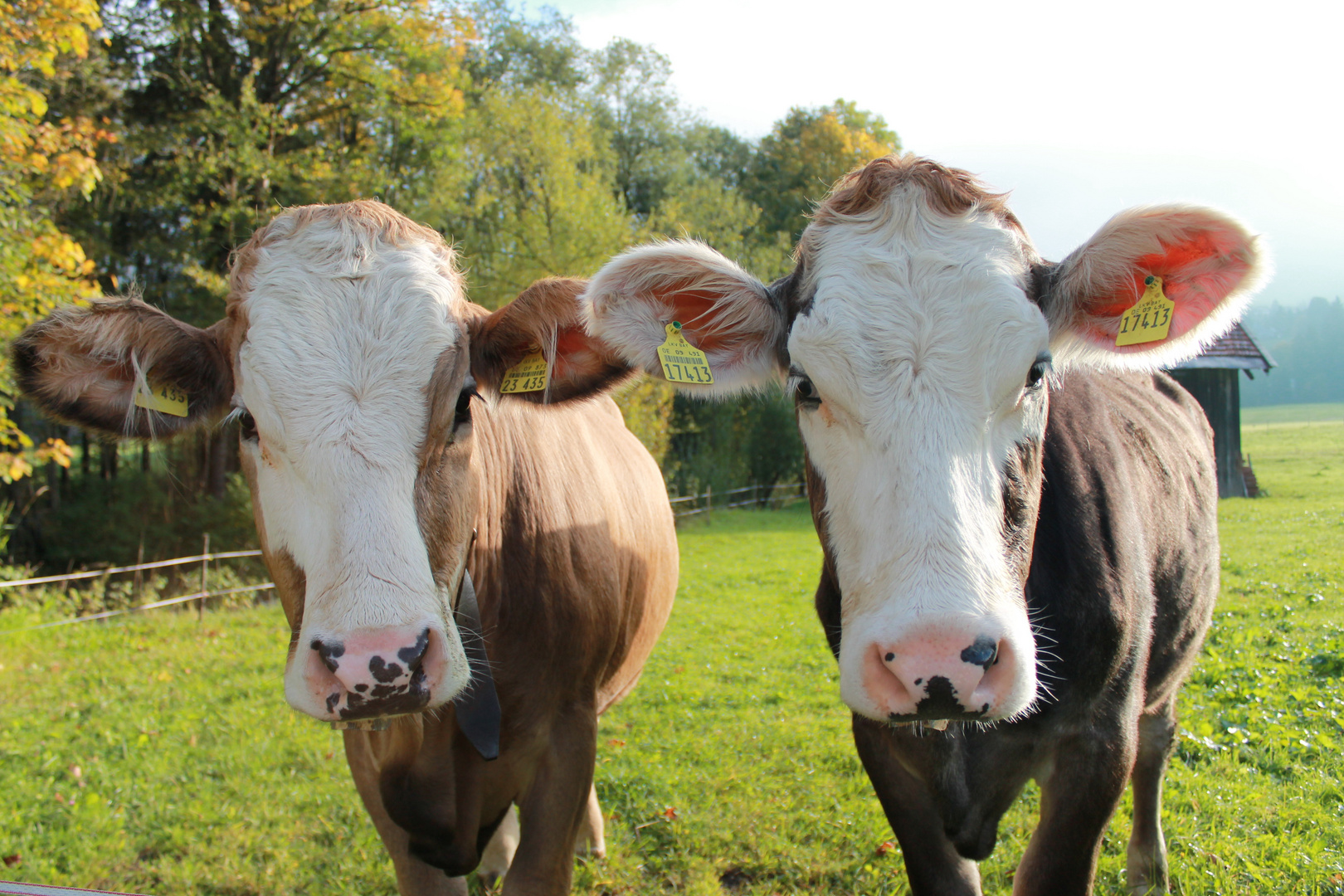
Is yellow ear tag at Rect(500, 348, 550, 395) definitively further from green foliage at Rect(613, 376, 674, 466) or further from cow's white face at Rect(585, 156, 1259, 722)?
green foliage at Rect(613, 376, 674, 466)

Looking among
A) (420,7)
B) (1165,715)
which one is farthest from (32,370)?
(420,7)

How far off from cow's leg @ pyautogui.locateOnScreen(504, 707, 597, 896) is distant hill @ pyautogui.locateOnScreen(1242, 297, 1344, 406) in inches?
1135

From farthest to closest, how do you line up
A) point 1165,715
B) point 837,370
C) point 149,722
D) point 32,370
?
point 149,722, point 1165,715, point 32,370, point 837,370

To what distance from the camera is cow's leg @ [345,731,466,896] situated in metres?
3.01

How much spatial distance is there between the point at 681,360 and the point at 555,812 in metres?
1.59

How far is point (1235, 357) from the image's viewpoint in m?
21.9

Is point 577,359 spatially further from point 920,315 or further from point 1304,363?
point 1304,363

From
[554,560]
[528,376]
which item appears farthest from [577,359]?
[554,560]

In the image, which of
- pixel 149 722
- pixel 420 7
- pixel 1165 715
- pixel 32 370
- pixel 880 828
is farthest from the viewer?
pixel 420 7

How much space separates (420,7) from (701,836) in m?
17.1

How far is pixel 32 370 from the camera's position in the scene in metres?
2.75

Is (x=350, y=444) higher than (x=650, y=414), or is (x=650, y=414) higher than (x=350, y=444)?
(x=350, y=444)

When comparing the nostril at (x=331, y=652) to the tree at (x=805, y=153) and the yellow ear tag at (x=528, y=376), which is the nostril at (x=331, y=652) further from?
the tree at (x=805, y=153)

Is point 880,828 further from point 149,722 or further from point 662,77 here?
point 662,77
